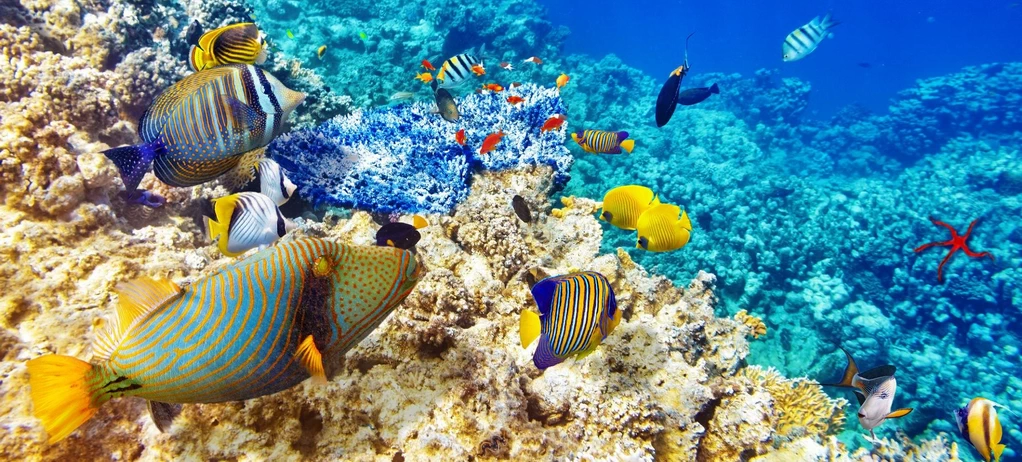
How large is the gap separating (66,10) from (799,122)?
27980 mm

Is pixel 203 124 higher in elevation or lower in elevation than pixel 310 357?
higher

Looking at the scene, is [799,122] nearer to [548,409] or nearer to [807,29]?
[807,29]

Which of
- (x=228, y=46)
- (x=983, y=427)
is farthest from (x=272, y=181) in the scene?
(x=983, y=427)

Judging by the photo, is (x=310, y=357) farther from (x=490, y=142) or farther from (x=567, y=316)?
(x=490, y=142)

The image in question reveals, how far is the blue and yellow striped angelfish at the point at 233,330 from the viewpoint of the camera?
1187 millimetres

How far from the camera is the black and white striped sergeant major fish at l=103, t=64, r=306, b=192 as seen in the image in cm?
205

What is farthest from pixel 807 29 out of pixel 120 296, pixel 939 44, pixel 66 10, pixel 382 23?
pixel 939 44

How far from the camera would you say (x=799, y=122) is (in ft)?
76.5

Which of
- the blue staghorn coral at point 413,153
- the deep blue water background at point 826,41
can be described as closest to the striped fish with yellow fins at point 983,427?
the blue staghorn coral at point 413,153

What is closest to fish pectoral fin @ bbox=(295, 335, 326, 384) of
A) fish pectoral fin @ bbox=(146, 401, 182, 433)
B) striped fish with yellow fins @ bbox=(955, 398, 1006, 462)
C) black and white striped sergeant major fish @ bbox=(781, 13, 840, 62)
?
fish pectoral fin @ bbox=(146, 401, 182, 433)

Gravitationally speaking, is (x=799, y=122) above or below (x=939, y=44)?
below

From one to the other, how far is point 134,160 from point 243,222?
0.52 m

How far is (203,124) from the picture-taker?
6.93ft

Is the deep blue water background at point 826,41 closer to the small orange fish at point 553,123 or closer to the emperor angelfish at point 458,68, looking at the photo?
the emperor angelfish at point 458,68
